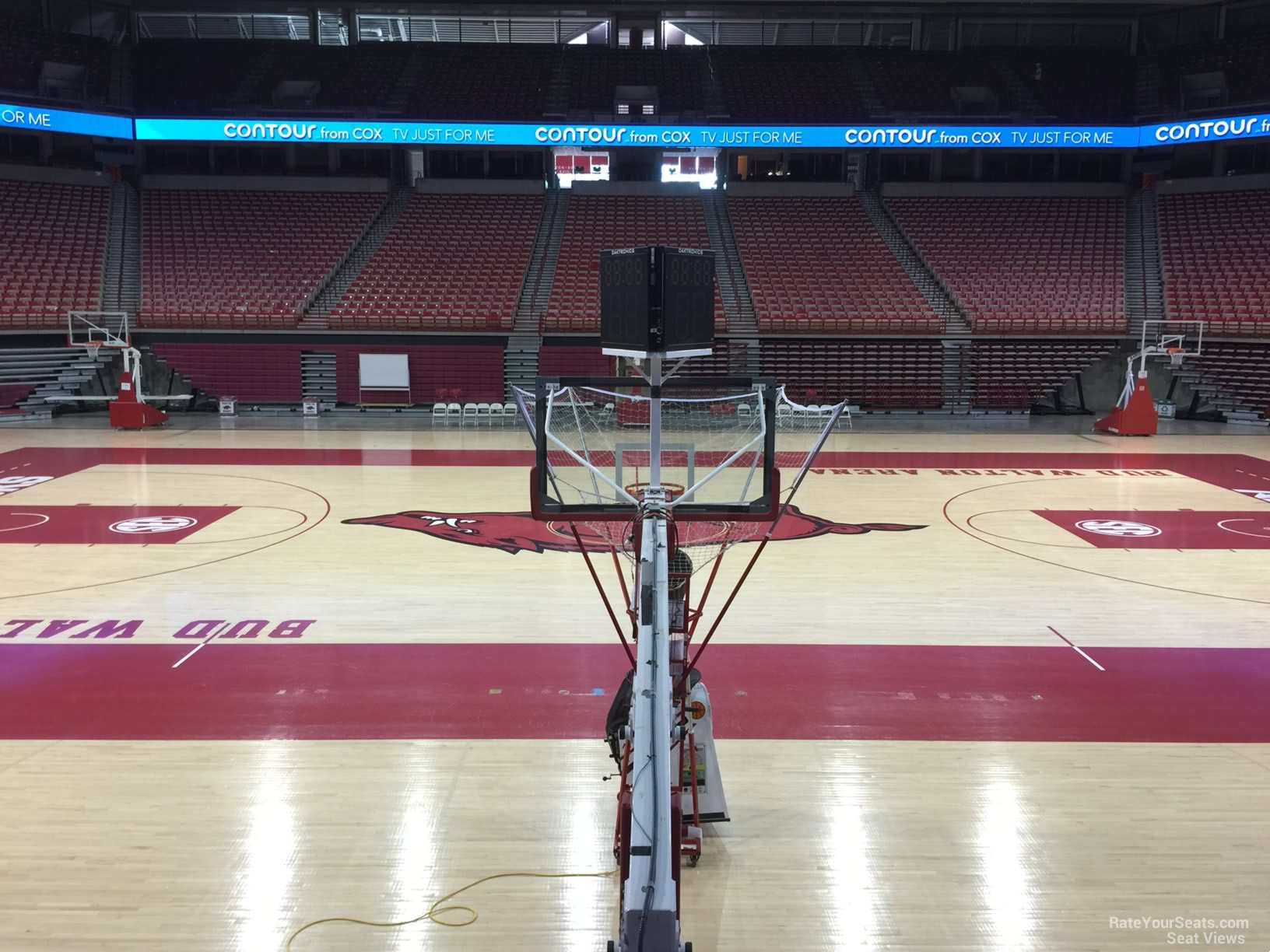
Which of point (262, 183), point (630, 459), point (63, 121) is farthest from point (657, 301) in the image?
point (262, 183)

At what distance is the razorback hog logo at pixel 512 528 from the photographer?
1130 centimetres

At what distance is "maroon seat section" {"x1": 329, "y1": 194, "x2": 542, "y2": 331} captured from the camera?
23.2 m

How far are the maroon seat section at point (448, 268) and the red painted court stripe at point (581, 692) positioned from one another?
16.0m

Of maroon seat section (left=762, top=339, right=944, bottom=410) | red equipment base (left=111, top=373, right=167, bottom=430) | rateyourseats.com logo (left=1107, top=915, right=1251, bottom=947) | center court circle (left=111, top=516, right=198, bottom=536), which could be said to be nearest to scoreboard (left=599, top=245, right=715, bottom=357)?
rateyourseats.com logo (left=1107, top=915, right=1251, bottom=947)

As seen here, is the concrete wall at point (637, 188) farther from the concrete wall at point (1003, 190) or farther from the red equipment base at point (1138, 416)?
the red equipment base at point (1138, 416)

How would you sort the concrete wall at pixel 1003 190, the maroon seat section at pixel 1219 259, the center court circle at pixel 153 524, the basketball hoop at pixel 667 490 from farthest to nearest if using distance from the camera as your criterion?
the concrete wall at pixel 1003 190, the maroon seat section at pixel 1219 259, the center court circle at pixel 153 524, the basketball hoop at pixel 667 490

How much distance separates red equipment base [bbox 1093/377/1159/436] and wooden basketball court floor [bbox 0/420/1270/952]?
7.13m

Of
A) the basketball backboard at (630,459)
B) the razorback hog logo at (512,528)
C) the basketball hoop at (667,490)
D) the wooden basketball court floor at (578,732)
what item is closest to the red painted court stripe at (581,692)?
the wooden basketball court floor at (578,732)

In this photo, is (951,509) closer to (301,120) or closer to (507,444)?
(507,444)

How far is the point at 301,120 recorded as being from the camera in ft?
85.6

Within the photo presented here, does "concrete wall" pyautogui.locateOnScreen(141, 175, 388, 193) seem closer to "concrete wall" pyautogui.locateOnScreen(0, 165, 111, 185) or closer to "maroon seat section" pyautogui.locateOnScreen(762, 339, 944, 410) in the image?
"concrete wall" pyautogui.locateOnScreen(0, 165, 111, 185)

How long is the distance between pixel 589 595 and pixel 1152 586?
18.2 ft

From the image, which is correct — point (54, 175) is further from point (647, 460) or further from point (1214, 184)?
point (1214, 184)

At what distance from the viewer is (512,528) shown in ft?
39.2
